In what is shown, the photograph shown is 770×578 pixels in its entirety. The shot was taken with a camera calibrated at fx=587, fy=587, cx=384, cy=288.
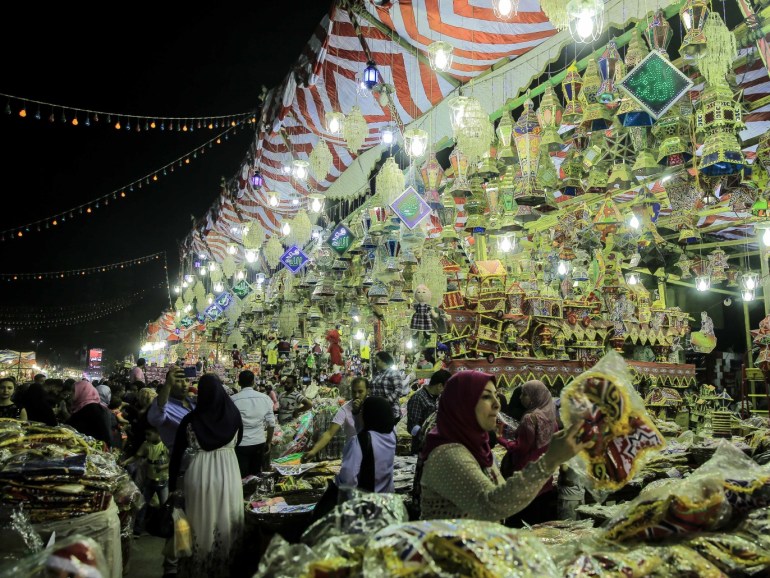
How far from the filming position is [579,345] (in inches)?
301

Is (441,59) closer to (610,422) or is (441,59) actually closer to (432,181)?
(432,181)

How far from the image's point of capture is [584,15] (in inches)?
134

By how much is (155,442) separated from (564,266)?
22.1 ft

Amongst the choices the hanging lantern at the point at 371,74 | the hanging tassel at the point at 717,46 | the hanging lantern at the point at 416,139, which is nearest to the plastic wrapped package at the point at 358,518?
the hanging tassel at the point at 717,46

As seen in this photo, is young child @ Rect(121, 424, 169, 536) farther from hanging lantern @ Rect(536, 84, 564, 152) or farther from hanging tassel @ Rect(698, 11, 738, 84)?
hanging tassel @ Rect(698, 11, 738, 84)

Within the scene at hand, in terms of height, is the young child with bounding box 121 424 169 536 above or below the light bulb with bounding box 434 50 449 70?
below

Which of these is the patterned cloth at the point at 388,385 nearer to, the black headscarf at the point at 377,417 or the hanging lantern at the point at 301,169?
the black headscarf at the point at 377,417

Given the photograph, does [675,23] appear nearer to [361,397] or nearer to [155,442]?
[361,397]

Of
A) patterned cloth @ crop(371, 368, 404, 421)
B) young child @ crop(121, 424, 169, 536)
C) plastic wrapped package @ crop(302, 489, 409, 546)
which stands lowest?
young child @ crop(121, 424, 169, 536)

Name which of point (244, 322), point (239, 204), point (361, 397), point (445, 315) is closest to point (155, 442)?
point (361, 397)

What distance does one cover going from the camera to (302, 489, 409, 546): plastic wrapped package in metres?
1.37

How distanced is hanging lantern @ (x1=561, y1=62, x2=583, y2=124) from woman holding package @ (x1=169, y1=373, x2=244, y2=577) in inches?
134

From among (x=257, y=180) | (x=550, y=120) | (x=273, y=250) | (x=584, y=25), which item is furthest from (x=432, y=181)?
(x=273, y=250)

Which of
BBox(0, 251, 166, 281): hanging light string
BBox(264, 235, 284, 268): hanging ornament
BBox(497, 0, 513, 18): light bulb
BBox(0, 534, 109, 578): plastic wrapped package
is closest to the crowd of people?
BBox(0, 534, 109, 578): plastic wrapped package
